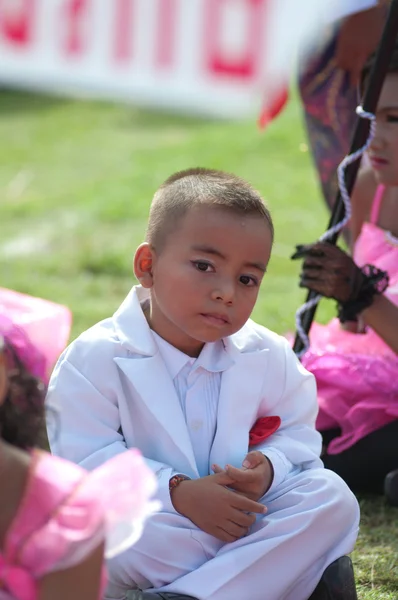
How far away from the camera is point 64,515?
1331mm

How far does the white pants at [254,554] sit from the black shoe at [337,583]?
0.04 feet

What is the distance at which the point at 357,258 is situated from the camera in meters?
2.97

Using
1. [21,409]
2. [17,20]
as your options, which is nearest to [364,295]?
[21,409]

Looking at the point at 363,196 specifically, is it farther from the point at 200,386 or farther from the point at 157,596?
the point at 157,596

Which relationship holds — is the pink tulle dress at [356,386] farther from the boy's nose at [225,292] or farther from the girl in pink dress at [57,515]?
the girl in pink dress at [57,515]

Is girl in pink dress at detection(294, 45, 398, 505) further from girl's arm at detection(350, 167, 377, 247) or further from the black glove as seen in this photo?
girl's arm at detection(350, 167, 377, 247)

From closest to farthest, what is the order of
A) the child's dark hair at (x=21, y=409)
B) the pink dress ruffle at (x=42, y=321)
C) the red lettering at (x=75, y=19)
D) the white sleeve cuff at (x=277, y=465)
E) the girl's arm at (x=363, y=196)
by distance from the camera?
1. the child's dark hair at (x=21, y=409)
2. the white sleeve cuff at (x=277, y=465)
3. the pink dress ruffle at (x=42, y=321)
4. the girl's arm at (x=363, y=196)
5. the red lettering at (x=75, y=19)

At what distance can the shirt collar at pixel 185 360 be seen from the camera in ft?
6.66

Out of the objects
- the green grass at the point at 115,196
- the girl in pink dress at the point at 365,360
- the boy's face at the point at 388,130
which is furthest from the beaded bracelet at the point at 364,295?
the green grass at the point at 115,196

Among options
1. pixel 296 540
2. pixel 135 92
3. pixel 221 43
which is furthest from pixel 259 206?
pixel 135 92

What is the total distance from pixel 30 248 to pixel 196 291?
3422 millimetres

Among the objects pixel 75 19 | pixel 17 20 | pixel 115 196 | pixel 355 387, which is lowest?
pixel 115 196

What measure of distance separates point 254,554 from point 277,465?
6.8 inches

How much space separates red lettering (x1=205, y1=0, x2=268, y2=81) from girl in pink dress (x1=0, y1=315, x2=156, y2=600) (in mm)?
5869
